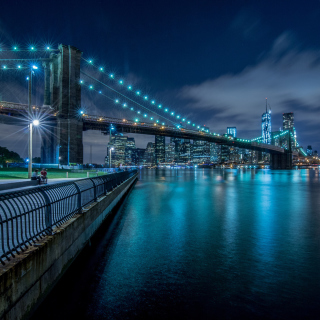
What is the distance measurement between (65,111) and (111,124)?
1001 centimetres

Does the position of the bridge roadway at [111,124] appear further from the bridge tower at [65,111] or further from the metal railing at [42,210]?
the metal railing at [42,210]

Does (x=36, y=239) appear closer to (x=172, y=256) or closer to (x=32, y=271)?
(x=32, y=271)

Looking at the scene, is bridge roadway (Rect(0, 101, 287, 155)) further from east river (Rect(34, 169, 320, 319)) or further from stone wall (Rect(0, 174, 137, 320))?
stone wall (Rect(0, 174, 137, 320))

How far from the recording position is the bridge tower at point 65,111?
52.1 m

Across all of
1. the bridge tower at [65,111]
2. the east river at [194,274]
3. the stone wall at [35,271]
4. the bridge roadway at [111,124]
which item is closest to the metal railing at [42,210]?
the stone wall at [35,271]

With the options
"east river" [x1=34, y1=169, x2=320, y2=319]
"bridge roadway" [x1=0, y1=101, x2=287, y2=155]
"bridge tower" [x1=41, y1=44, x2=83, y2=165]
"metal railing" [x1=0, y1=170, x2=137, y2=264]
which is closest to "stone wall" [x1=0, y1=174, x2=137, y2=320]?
"metal railing" [x1=0, y1=170, x2=137, y2=264]

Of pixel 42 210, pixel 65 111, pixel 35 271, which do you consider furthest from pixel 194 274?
pixel 65 111

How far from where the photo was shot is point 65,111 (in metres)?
53.7

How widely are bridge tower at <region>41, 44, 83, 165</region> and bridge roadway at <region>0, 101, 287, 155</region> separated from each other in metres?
2.40

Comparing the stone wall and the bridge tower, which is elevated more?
the bridge tower

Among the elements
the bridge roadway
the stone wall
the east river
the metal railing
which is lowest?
the east river

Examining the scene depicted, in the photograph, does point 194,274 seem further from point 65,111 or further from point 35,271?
point 65,111

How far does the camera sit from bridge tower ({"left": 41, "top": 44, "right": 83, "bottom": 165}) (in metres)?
52.1

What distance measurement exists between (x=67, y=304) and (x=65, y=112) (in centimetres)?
5276
